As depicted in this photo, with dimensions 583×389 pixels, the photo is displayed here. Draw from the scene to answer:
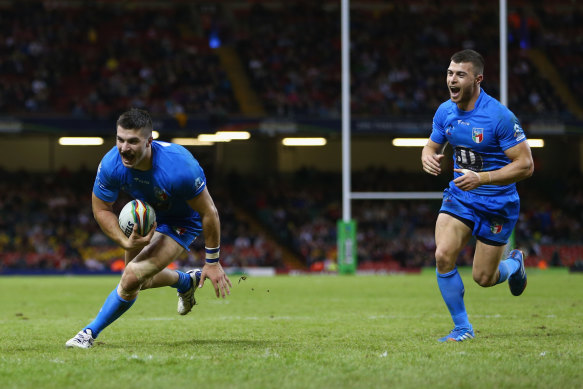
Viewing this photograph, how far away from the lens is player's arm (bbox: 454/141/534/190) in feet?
23.5

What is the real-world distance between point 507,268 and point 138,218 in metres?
3.64

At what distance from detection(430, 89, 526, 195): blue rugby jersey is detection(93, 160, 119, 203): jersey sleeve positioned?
2.89 m

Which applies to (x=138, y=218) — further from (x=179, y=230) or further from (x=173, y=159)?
(x=179, y=230)

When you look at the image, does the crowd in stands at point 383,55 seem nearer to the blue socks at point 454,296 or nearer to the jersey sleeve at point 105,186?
the blue socks at point 454,296

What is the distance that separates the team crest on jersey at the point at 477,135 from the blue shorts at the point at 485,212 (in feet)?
1.66

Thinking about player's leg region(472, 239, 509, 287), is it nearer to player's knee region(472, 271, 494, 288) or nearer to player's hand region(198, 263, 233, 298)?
player's knee region(472, 271, 494, 288)

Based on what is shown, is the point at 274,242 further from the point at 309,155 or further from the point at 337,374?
the point at 337,374

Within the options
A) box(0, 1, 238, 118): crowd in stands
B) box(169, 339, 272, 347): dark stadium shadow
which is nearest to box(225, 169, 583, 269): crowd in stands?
box(0, 1, 238, 118): crowd in stands

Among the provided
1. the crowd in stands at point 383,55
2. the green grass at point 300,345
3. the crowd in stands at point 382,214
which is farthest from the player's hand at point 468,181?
the crowd in stands at point 383,55

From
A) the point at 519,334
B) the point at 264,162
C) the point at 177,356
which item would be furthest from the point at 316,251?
the point at 177,356

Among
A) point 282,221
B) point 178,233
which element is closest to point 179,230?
point 178,233

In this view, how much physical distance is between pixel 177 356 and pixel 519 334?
3378mm

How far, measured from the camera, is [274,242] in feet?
97.0

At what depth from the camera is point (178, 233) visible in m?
7.58
